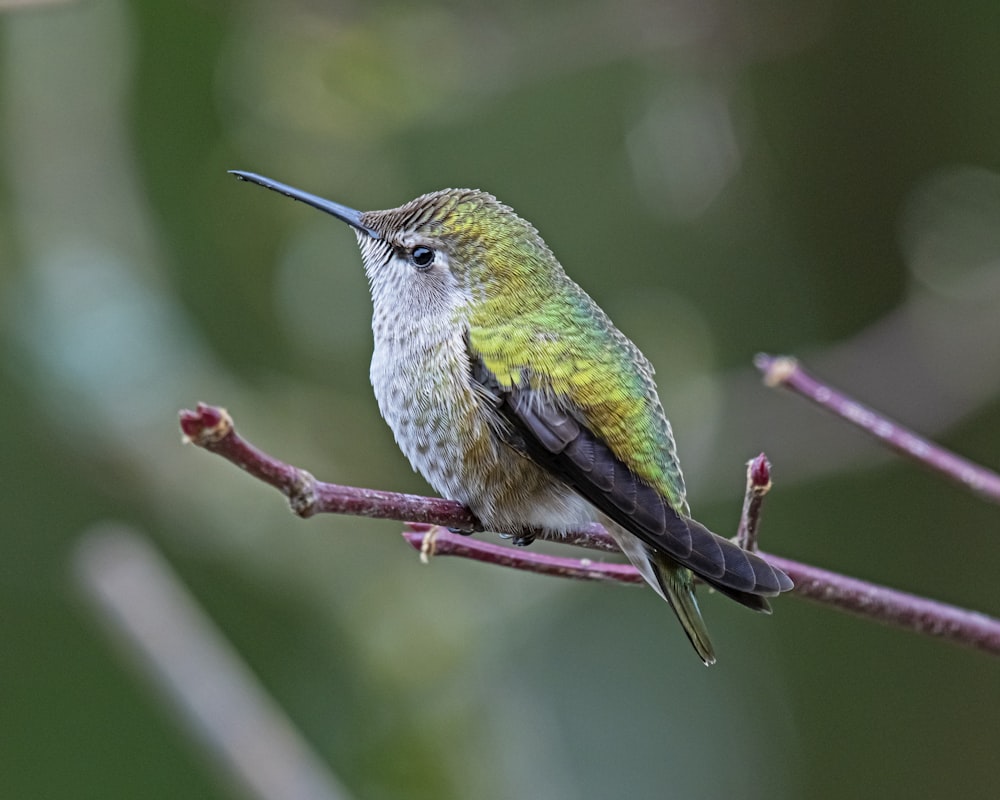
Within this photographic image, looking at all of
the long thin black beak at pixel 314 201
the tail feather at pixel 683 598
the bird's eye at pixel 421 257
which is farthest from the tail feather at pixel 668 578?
the long thin black beak at pixel 314 201

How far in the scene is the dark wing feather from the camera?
1.79m

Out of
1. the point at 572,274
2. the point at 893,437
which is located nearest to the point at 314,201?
the point at 893,437

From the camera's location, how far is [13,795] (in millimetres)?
5113

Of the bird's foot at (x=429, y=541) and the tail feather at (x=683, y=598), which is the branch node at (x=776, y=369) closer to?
the tail feather at (x=683, y=598)

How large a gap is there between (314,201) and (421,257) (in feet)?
0.78

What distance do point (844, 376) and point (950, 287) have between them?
769mm

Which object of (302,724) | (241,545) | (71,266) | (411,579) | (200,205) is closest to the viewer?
(411,579)

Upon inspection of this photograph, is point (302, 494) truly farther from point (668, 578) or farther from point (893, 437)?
point (893, 437)

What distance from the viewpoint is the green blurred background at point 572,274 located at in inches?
137

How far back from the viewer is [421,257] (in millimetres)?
2410

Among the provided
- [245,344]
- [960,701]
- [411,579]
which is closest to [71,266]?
[245,344]

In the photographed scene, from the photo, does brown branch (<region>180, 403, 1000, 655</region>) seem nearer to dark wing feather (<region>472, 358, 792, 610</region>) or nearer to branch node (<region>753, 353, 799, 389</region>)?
dark wing feather (<region>472, 358, 792, 610</region>)

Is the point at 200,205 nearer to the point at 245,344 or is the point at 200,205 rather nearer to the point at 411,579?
the point at 245,344

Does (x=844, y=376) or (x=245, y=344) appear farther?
(x=245, y=344)
